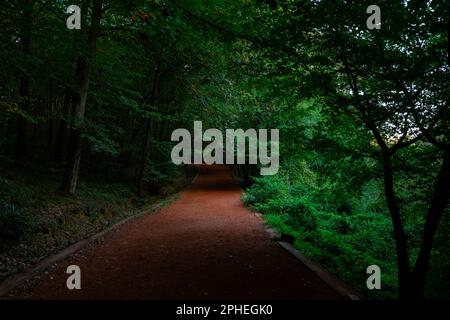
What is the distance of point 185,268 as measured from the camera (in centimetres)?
625

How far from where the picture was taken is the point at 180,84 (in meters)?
15.1

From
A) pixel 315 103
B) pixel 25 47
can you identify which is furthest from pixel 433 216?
pixel 25 47

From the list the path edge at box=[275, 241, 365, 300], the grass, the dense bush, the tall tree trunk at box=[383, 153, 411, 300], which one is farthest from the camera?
the dense bush

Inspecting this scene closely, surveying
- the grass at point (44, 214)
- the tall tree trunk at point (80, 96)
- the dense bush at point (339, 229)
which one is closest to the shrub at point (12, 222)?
the grass at point (44, 214)

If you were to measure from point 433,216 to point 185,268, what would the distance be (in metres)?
4.39

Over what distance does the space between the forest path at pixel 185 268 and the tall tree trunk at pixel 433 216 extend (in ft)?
5.17

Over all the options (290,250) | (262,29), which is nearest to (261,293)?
(290,250)

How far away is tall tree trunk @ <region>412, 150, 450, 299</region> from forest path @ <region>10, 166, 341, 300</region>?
1.58 metres

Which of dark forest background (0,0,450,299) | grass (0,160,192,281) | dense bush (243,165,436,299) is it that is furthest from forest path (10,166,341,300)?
dense bush (243,165,436,299)

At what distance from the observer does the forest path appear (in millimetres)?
4992

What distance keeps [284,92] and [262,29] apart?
166 cm

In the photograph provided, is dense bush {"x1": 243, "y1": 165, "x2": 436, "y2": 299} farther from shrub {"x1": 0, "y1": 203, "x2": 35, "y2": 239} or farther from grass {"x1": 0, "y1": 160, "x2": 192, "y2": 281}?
shrub {"x1": 0, "y1": 203, "x2": 35, "y2": 239}

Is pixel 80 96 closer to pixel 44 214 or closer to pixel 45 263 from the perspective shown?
pixel 44 214
